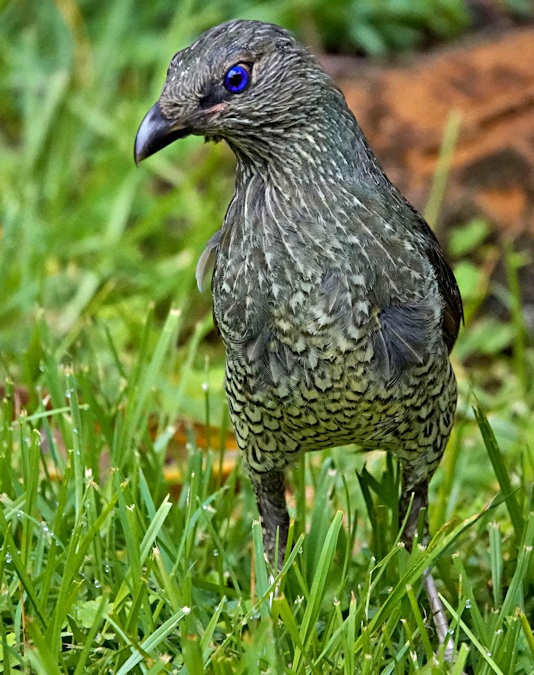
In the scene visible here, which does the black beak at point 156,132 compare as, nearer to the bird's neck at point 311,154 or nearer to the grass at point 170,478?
the bird's neck at point 311,154

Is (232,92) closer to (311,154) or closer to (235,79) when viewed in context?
(235,79)

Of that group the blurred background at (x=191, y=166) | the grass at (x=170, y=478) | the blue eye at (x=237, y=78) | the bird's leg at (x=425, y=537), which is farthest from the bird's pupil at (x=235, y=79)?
the blurred background at (x=191, y=166)

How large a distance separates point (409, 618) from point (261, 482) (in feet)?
1.88

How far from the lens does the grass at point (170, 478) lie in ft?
9.14

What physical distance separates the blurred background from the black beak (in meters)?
1.41

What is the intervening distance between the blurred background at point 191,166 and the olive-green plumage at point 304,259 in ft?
4.14

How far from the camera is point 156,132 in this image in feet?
9.41

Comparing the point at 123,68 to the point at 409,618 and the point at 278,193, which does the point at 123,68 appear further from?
the point at 409,618

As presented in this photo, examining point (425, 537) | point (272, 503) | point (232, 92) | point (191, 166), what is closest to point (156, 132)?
point (232, 92)

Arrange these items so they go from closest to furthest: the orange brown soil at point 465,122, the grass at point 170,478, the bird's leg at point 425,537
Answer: the grass at point 170,478 → the bird's leg at point 425,537 → the orange brown soil at point 465,122

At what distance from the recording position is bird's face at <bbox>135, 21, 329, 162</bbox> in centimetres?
287

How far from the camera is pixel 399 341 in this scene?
2.96 m

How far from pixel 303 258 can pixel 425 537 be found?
1022 millimetres

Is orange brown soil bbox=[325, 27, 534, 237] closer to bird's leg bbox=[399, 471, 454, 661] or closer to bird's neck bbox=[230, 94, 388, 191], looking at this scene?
bird's leg bbox=[399, 471, 454, 661]
